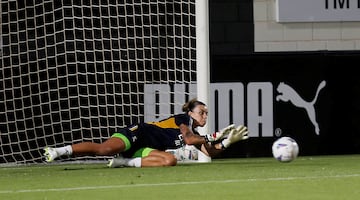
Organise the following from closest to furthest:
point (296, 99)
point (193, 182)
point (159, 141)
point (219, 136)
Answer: point (193, 182) < point (219, 136) < point (159, 141) < point (296, 99)

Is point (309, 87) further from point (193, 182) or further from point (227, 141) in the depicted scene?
point (193, 182)

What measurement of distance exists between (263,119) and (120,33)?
174 cm

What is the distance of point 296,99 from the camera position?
1364cm

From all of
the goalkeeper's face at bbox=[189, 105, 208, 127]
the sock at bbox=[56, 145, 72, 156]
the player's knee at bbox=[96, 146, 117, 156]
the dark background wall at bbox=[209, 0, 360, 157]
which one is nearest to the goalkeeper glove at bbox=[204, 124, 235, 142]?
the goalkeeper's face at bbox=[189, 105, 208, 127]

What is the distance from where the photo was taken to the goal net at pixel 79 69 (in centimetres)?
1318

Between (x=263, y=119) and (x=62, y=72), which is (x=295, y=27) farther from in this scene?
(x=62, y=72)

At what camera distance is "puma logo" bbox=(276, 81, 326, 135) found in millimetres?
13617

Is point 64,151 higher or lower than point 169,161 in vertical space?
higher

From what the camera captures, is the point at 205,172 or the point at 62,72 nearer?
the point at 205,172

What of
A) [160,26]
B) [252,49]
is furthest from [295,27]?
[160,26]

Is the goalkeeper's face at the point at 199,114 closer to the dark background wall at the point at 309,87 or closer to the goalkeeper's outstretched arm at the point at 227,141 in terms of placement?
the goalkeeper's outstretched arm at the point at 227,141

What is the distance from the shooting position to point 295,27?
14.4m

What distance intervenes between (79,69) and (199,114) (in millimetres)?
2485

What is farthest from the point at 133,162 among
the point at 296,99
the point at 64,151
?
the point at 296,99
